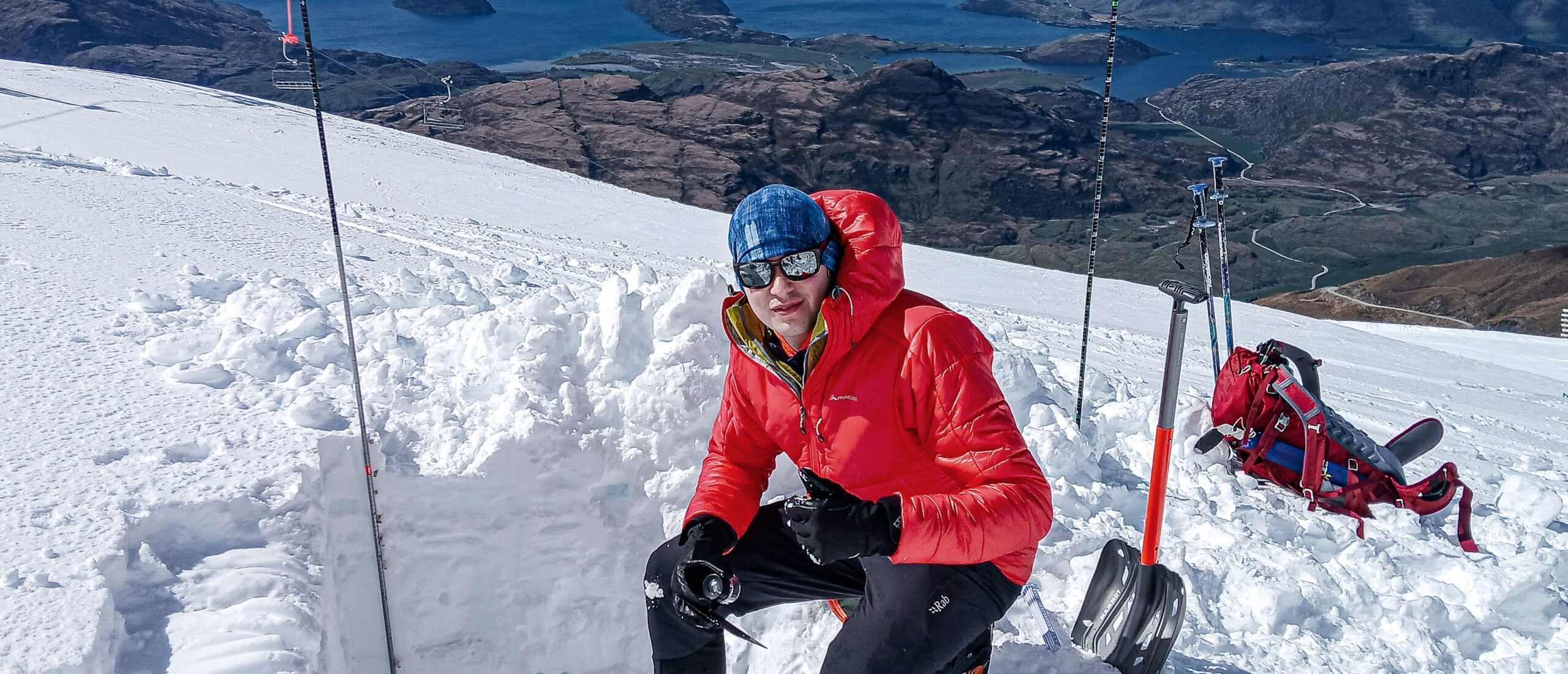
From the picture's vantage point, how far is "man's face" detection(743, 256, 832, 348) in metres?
2.16

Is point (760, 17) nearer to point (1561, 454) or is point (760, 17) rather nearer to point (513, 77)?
point (513, 77)

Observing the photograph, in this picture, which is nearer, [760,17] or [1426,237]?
[1426,237]

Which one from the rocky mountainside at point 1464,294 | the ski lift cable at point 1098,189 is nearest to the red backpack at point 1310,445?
Answer: the ski lift cable at point 1098,189

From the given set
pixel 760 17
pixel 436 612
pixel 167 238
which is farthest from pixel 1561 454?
pixel 760 17

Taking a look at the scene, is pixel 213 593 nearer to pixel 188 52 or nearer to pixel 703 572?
pixel 703 572

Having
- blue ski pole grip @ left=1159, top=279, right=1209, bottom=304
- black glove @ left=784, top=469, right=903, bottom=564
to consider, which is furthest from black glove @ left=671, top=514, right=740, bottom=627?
blue ski pole grip @ left=1159, top=279, right=1209, bottom=304

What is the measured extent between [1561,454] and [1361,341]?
454 centimetres

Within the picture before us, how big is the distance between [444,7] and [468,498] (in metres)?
143

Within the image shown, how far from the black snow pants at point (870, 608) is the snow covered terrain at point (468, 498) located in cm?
61

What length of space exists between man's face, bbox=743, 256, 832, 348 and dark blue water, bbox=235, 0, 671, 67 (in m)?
128

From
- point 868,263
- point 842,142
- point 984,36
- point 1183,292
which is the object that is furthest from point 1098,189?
point 984,36

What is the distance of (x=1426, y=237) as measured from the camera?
107m

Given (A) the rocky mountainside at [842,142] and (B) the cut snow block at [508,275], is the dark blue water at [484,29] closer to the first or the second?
(A) the rocky mountainside at [842,142]

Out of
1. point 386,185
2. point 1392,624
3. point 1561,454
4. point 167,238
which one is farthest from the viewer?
point 386,185
